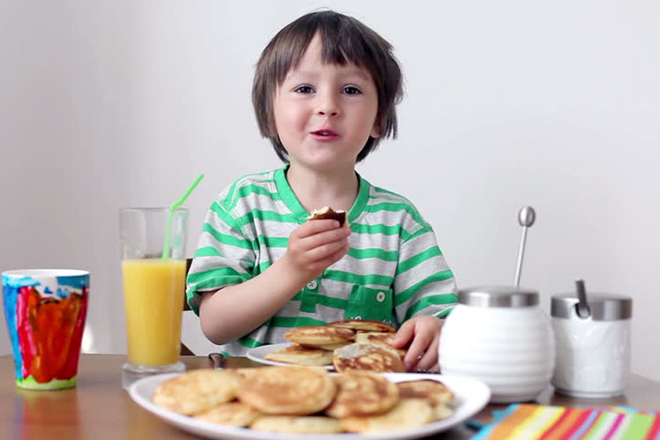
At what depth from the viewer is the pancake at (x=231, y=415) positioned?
0.62 m

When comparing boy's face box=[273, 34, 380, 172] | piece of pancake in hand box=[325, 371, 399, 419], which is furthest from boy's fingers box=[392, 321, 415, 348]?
boy's face box=[273, 34, 380, 172]

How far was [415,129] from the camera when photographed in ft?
6.15

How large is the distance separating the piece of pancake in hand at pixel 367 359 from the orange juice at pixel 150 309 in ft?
0.58

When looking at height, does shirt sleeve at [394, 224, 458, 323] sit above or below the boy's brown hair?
below

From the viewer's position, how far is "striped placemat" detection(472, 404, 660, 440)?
64 cm

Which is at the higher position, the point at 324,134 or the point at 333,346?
the point at 324,134

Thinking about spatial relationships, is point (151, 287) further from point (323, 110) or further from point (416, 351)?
point (323, 110)

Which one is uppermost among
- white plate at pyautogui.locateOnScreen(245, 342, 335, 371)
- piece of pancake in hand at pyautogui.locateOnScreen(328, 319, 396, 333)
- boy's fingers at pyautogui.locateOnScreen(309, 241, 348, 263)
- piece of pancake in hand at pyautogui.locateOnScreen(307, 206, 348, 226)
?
piece of pancake in hand at pyautogui.locateOnScreen(307, 206, 348, 226)

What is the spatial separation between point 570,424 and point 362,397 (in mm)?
180

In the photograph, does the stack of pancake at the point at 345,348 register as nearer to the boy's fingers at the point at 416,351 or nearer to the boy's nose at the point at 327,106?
the boy's fingers at the point at 416,351

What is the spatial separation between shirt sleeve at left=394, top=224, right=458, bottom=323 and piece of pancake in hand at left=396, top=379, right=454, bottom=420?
1.75 ft

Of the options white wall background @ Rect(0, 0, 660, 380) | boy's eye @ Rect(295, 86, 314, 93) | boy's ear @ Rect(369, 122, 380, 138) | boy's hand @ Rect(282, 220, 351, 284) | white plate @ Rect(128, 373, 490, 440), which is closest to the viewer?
white plate @ Rect(128, 373, 490, 440)

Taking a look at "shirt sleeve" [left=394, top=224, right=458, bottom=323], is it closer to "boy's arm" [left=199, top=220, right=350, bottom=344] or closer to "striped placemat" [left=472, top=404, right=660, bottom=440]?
"boy's arm" [left=199, top=220, right=350, bottom=344]

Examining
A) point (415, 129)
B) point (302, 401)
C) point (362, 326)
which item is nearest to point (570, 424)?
point (302, 401)
